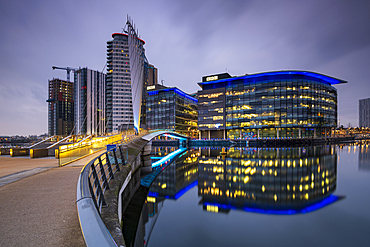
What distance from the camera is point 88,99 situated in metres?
138

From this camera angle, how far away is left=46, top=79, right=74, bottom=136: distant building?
16862cm

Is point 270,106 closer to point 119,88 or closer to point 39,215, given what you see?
point 39,215

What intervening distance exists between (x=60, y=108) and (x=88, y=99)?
57.7 metres

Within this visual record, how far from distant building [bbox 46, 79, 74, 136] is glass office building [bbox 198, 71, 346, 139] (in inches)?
5347

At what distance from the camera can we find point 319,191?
16.5 m

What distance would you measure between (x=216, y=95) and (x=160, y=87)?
35101mm

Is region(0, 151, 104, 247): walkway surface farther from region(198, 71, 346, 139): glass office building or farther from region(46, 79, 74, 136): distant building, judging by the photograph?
region(46, 79, 74, 136): distant building

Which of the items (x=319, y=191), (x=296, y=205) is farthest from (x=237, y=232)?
(x=319, y=191)

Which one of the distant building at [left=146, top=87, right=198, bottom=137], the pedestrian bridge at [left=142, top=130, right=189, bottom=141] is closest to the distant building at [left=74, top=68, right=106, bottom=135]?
the distant building at [left=146, top=87, right=198, bottom=137]

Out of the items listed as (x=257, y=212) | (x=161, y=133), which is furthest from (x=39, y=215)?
(x=161, y=133)

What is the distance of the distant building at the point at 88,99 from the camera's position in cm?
13812

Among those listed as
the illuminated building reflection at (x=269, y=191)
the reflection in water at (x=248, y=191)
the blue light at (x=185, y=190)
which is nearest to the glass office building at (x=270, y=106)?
the reflection in water at (x=248, y=191)

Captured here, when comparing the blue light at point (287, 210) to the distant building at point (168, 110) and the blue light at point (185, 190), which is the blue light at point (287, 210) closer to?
the blue light at point (185, 190)

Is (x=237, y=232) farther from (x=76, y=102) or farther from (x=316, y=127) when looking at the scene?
(x=76, y=102)
